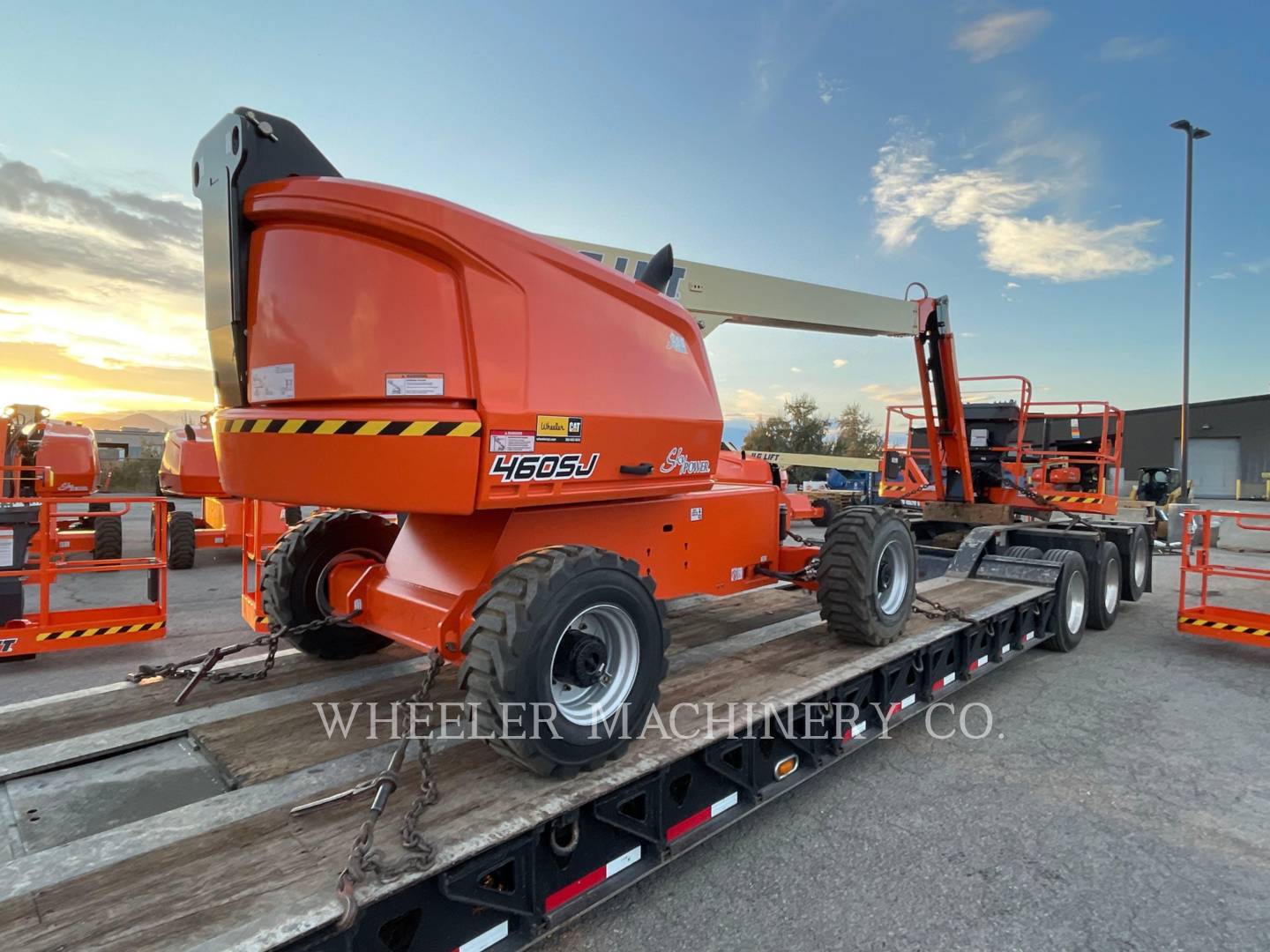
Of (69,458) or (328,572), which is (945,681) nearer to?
(328,572)

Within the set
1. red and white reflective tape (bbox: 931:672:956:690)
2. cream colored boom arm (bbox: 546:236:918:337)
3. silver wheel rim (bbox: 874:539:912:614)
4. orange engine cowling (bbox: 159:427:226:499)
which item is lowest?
red and white reflective tape (bbox: 931:672:956:690)

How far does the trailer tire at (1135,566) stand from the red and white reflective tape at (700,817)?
7.72m

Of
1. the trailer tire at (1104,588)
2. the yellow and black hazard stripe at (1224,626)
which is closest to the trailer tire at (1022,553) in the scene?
the trailer tire at (1104,588)

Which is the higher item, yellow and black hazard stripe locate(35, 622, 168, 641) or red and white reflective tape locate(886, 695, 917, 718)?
red and white reflective tape locate(886, 695, 917, 718)

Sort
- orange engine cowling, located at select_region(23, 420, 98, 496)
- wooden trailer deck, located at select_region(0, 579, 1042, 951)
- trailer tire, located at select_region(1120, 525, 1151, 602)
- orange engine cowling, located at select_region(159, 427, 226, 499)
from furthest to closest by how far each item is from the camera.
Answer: orange engine cowling, located at select_region(23, 420, 98, 496) < orange engine cowling, located at select_region(159, 427, 226, 499) < trailer tire, located at select_region(1120, 525, 1151, 602) < wooden trailer deck, located at select_region(0, 579, 1042, 951)

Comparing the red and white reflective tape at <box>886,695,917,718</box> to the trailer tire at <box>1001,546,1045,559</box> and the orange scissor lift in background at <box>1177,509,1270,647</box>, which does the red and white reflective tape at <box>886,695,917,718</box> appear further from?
the orange scissor lift in background at <box>1177,509,1270,647</box>

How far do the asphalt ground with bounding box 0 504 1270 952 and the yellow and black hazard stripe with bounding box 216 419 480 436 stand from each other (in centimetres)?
208

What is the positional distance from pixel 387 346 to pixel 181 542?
435 inches

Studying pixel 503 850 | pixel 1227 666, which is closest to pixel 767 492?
pixel 503 850

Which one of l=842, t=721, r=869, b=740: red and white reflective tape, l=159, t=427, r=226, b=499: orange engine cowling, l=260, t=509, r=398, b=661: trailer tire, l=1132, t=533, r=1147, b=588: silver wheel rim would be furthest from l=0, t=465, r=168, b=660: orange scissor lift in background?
l=1132, t=533, r=1147, b=588: silver wheel rim

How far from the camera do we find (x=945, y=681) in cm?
534

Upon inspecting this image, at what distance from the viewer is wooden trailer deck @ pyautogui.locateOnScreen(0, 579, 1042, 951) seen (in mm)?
2018

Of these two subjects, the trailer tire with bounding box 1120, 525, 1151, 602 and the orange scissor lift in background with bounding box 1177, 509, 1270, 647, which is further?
the trailer tire with bounding box 1120, 525, 1151, 602

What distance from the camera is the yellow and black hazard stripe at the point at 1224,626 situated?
6.77 metres
